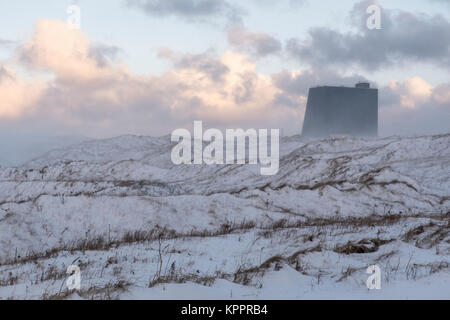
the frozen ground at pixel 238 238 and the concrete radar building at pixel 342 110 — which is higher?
the concrete radar building at pixel 342 110

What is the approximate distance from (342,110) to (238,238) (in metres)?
187

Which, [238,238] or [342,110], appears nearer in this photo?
[238,238]

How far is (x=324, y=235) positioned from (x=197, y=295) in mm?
8135

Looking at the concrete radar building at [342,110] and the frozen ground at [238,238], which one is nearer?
the frozen ground at [238,238]

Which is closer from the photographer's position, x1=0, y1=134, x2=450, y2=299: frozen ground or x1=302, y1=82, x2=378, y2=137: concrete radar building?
x1=0, y1=134, x2=450, y2=299: frozen ground

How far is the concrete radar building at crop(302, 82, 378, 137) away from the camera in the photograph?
631 ft

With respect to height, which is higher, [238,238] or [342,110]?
[342,110]

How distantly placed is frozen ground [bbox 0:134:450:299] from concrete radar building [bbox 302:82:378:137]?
141597 millimetres

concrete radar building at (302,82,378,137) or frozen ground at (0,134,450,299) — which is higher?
concrete radar building at (302,82,378,137)

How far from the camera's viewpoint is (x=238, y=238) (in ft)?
44.7

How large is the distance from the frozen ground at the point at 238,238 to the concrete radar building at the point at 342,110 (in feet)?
465

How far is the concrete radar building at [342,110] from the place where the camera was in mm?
192250

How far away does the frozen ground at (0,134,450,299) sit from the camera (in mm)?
7215
